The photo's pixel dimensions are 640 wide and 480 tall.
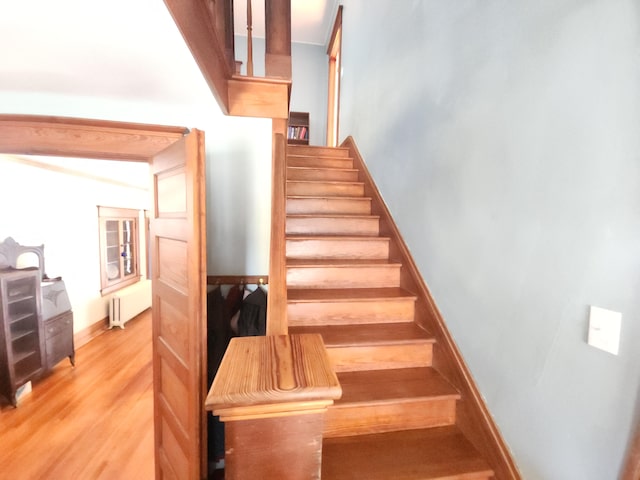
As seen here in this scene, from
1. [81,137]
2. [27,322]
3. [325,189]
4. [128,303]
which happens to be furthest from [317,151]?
[128,303]

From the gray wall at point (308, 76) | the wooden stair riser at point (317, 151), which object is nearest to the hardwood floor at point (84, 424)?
the wooden stair riser at point (317, 151)

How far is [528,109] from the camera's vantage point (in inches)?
39.3

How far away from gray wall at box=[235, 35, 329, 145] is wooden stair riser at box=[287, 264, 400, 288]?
12.2 feet

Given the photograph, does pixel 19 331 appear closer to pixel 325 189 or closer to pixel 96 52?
pixel 96 52

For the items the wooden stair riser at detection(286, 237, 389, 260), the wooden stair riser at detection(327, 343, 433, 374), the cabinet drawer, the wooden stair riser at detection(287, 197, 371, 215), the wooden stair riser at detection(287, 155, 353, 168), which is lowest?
the cabinet drawer

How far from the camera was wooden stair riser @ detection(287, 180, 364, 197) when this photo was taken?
96.8 inches

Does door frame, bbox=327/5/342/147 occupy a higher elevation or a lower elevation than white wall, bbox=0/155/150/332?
higher

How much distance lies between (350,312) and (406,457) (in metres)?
0.70

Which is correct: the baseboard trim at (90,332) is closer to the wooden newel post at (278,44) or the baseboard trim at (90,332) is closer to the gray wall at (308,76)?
the wooden newel post at (278,44)

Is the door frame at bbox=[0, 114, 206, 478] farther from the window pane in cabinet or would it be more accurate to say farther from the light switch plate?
the window pane in cabinet

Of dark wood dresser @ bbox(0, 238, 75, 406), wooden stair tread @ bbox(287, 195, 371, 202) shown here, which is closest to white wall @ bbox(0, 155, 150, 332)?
dark wood dresser @ bbox(0, 238, 75, 406)

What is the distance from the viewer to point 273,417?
0.43 meters

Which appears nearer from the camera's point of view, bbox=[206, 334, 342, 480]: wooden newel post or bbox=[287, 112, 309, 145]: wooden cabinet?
bbox=[206, 334, 342, 480]: wooden newel post

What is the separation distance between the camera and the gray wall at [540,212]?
72 centimetres
